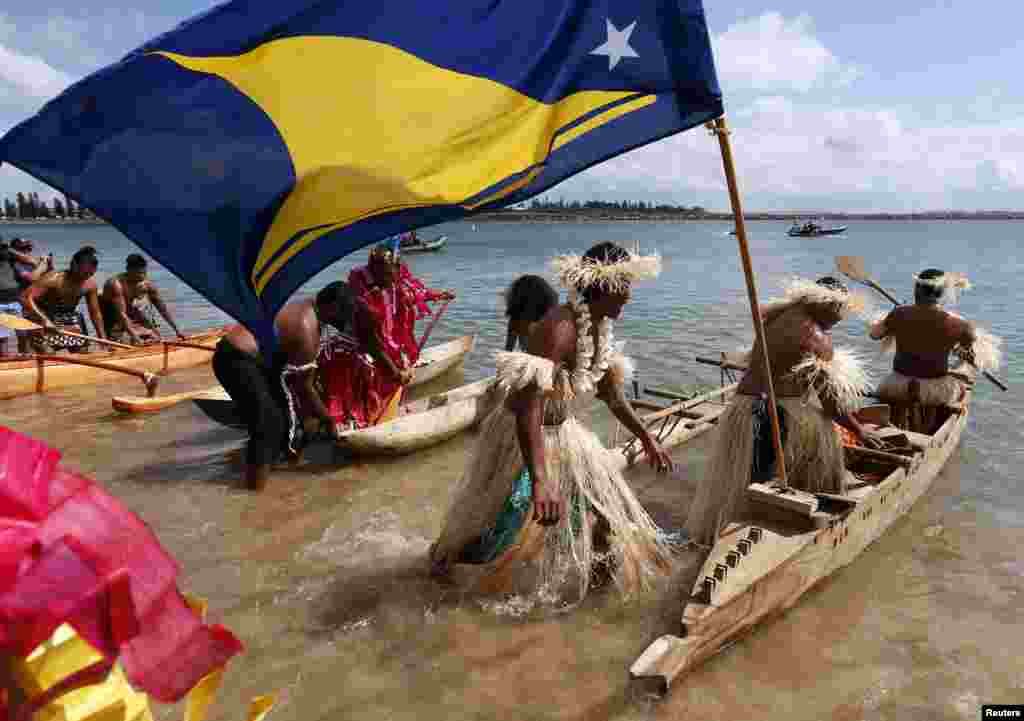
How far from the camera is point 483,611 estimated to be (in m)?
4.14

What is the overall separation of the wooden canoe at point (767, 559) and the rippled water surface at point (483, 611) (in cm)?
21

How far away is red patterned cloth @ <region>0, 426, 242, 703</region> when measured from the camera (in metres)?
1.01

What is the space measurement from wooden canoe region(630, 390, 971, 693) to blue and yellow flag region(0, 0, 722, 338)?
2223 millimetres

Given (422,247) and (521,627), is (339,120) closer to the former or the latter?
(521,627)

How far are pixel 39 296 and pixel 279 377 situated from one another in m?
6.87

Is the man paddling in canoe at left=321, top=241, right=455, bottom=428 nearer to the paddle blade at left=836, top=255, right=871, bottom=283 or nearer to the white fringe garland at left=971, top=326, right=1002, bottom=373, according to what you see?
the paddle blade at left=836, top=255, right=871, bottom=283

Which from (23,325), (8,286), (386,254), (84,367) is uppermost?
(386,254)

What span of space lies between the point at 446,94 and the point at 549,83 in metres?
0.51

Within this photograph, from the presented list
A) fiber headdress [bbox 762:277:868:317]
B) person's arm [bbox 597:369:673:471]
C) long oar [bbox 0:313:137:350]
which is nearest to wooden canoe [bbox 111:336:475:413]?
long oar [bbox 0:313:137:350]

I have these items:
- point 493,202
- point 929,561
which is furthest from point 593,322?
point 929,561

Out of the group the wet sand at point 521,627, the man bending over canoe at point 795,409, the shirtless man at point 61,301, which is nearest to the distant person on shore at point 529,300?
the man bending over canoe at point 795,409

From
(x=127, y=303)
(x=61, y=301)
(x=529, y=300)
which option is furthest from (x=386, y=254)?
(x=127, y=303)

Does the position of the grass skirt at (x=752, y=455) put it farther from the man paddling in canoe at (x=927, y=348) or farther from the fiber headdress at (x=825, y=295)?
the man paddling in canoe at (x=927, y=348)

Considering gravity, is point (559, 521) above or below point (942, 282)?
below
